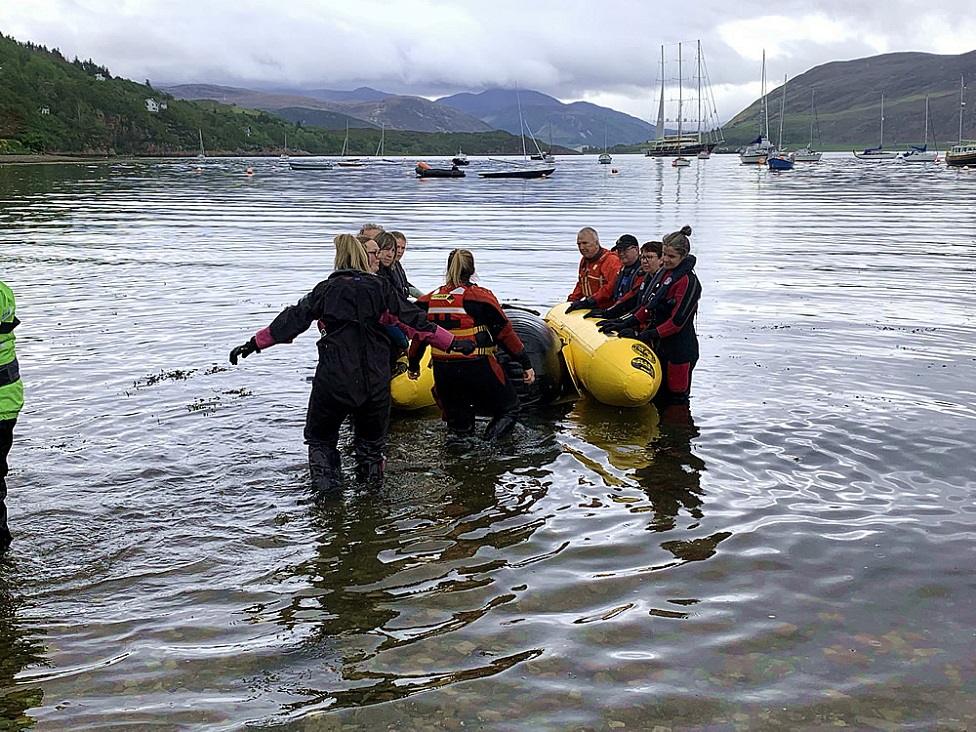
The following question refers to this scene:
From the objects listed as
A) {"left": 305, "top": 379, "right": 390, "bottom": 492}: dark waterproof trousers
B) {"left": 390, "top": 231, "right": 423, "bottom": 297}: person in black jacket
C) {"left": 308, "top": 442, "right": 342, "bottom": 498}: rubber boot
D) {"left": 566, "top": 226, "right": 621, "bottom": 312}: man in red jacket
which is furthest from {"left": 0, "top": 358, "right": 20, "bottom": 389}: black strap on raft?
{"left": 566, "top": 226, "right": 621, "bottom": 312}: man in red jacket

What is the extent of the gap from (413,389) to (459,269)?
6.65 feet

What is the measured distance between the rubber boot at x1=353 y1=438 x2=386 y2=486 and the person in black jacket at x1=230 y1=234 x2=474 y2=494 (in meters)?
0.19

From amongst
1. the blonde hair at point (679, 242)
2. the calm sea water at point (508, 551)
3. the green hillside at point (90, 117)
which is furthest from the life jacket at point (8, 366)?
the green hillside at point (90, 117)

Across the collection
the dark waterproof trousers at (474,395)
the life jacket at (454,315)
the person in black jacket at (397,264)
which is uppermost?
the person in black jacket at (397,264)

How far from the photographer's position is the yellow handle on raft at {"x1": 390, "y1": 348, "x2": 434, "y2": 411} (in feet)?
31.7

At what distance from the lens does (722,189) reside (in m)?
61.5

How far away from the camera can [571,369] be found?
10242 millimetres

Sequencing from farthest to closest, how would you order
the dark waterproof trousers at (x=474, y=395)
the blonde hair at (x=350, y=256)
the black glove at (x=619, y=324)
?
the black glove at (x=619, y=324)
the dark waterproof trousers at (x=474, y=395)
the blonde hair at (x=350, y=256)

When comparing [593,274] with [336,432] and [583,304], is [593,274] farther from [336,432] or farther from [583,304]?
[336,432]

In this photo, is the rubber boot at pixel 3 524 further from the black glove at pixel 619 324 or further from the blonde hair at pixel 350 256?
the black glove at pixel 619 324

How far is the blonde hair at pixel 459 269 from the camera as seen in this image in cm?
802

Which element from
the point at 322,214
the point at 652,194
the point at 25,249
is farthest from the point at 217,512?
the point at 652,194

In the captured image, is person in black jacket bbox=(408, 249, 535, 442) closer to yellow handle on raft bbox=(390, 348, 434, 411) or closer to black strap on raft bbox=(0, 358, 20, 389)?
yellow handle on raft bbox=(390, 348, 434, 411)

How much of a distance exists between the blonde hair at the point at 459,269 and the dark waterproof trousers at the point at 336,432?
127 cm
